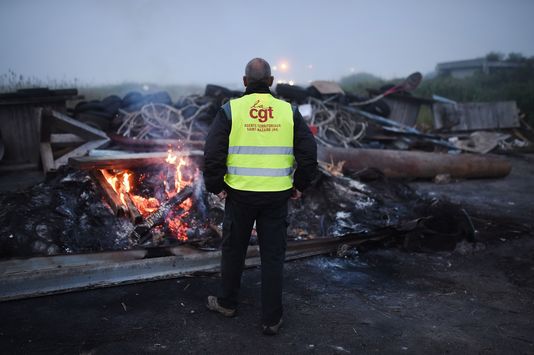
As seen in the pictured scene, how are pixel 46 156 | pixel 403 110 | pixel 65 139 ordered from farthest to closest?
Result: pixel 403 110, pixel 65 139, pixel 46 156

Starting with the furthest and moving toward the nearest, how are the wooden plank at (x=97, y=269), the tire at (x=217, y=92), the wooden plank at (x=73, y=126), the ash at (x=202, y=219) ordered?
the tire at (x=217, y=92) < the wooden plank at (x=73, y=126) < the ash at (x=202, y=219) < the wooden plank at (x=97, y=269)

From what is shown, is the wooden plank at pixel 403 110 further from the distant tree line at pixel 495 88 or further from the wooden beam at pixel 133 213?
→ the wooden beam at pixel 133 213

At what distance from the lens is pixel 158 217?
5.41 metres

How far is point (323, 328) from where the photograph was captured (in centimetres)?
351

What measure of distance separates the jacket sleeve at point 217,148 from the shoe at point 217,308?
1169 millimetres

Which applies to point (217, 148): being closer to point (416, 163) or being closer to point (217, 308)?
point (217, 308)

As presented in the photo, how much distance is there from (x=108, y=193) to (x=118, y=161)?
26.7 inches

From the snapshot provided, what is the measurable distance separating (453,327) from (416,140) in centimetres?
939

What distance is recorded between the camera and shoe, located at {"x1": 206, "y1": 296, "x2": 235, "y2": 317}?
143 inches

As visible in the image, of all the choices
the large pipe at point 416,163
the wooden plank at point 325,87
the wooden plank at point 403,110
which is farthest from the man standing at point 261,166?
the wooden plank at point 403,110

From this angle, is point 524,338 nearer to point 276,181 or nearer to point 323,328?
point 323,328

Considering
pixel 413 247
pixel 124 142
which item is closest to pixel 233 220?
pixel 413 247

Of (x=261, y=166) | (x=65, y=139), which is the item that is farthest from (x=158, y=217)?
(x=65, y=139)

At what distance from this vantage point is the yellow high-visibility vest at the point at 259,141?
326 cm
